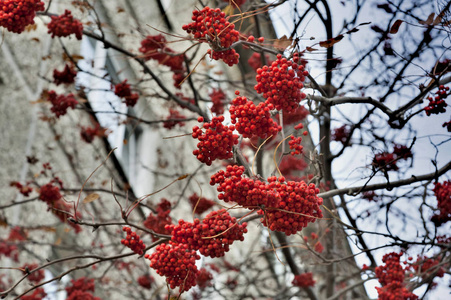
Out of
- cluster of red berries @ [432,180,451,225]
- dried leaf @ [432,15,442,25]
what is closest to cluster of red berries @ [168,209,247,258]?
cluster of red berries @ [432,180,451,225]

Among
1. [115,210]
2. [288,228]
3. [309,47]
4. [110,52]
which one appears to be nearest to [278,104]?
[309,47]

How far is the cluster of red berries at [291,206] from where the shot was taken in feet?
6.00

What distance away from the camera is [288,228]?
1896 mm

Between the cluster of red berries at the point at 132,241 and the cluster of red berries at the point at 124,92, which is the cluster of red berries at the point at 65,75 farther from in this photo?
the cluster of red berries at the point at 132,241

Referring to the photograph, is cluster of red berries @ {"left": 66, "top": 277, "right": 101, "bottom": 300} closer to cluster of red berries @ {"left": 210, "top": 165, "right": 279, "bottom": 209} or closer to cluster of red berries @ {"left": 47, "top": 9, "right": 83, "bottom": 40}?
cluster of red berries @ {"left": 47, "top": 9, "right": 83, "bottom": 40}

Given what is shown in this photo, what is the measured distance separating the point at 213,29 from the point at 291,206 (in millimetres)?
724

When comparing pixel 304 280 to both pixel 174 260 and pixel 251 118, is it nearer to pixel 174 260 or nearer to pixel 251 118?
pixel 174 260

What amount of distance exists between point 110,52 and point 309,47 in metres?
5.01

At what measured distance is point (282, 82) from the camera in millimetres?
1987

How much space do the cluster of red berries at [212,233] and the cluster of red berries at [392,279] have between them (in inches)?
37.5

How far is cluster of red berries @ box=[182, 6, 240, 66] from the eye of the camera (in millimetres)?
1978

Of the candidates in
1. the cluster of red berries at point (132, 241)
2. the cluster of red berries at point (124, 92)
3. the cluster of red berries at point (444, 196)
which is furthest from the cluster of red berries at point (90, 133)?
the cluster of red berries at point (444, 196)

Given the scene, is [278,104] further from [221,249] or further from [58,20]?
[58,20]

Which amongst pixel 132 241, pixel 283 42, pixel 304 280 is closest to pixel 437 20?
pixel 283 42
